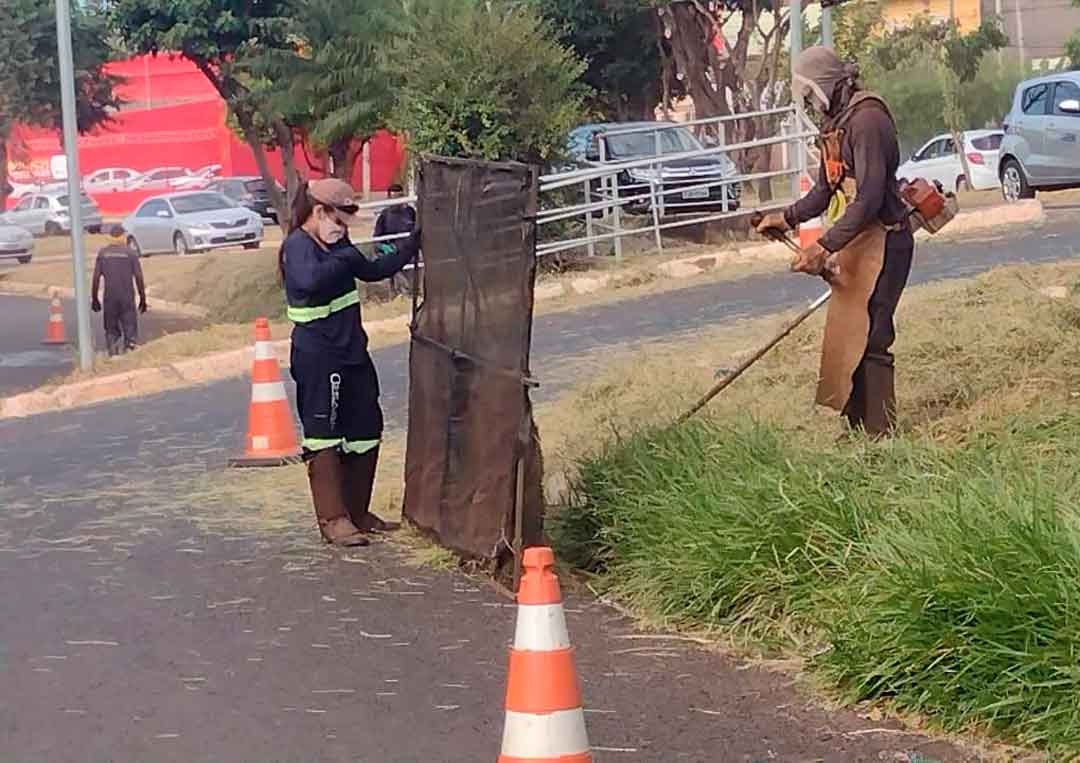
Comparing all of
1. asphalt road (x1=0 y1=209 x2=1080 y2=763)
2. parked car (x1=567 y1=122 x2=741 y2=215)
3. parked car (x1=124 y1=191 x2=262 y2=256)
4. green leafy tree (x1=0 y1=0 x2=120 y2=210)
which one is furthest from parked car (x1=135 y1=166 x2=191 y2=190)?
asphalt road (x1=0 y1=209 x2=1080 y2=763)

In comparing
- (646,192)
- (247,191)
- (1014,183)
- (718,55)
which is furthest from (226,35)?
(247,191)

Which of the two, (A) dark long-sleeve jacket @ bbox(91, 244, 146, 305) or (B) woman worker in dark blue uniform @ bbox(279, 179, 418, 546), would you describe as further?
(A) dark long-sleeve jacket @ bbox(91, 244, 146, 305)

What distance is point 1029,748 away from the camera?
5090 mm

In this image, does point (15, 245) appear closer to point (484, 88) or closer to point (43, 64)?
point (43, 64)

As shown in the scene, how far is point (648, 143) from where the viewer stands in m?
26.8

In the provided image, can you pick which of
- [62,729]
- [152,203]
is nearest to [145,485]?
[62,729]

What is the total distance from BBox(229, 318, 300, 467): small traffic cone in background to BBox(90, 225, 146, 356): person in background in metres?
10.5

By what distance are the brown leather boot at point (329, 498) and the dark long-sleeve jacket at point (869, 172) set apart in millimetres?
2475

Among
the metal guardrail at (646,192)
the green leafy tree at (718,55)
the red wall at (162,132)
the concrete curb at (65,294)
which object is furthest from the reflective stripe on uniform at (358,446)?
the red wall at (162,132)

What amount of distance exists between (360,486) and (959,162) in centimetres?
2789

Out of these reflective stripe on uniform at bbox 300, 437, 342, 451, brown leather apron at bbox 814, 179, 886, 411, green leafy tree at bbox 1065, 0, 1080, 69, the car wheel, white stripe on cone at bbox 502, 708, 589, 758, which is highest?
green leafy tree at bbox 1065, 0, 1080, 69

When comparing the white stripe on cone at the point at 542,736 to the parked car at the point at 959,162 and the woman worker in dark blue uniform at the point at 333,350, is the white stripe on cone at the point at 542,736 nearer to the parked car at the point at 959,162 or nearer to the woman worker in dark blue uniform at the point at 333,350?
the woman worker in dark blue uniform at the point at 333,350

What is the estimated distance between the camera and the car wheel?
83.9 ft

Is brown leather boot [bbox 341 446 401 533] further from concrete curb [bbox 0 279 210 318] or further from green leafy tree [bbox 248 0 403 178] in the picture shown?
concrete curb [bbox 0 279 210 318]
